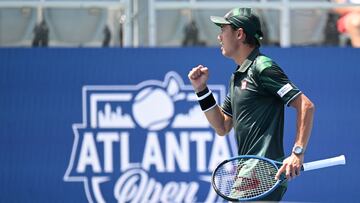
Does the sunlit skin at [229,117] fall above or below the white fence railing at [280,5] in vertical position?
below

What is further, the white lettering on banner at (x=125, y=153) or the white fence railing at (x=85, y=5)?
the white fence railing at (x=85, y=5)

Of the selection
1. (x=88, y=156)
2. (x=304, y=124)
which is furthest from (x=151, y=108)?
(x=304, y=124)

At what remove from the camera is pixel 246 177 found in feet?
14.5

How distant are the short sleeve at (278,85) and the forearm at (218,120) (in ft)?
1.51

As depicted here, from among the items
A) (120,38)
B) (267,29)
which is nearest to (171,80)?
(120,38)

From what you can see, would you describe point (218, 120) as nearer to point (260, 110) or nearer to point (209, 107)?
point (209, 107)

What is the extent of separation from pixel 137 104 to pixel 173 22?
2.05 meters

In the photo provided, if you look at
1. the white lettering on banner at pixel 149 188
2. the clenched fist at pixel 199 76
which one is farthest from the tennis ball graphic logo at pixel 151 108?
the clenched fist at pixel 199 76

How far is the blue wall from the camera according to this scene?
7523mm

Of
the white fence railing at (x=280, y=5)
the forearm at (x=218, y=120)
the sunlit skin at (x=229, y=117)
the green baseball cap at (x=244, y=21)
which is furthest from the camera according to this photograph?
the white fence railing at (x=280, y=5)

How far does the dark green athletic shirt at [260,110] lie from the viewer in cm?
440

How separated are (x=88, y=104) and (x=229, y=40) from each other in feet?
10.6

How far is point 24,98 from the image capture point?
7566 mm

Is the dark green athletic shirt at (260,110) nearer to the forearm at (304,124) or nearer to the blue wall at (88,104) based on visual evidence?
the forearm at (304,124)
